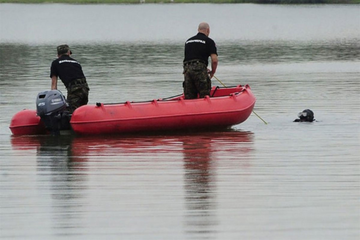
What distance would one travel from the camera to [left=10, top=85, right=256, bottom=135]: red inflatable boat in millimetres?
12875

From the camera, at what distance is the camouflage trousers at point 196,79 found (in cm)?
1369

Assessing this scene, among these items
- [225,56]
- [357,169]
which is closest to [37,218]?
[357,169]

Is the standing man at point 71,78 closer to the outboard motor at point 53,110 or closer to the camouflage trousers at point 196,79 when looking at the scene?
the outboard motor at point 53,110

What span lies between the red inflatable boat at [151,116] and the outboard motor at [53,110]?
0.21 meters

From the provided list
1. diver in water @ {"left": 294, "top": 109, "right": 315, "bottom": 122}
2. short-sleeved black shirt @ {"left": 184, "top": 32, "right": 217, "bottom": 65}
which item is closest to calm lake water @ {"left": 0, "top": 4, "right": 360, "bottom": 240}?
diver in water @ {"left": 294, "top": 109, "right": 315, "bottom": 122}

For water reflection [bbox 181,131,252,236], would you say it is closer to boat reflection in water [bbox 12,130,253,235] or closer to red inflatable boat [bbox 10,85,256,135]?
boat reflection in water [bbox 12,130,253,235]

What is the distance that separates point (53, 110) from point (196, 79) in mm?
2239

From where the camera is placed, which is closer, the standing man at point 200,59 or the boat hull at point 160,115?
the boat hull at point 160,115

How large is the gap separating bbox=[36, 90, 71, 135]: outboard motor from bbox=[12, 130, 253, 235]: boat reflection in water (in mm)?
193

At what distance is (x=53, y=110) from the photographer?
12.7 m

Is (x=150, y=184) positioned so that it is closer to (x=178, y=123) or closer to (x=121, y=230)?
(x=121, y=230)

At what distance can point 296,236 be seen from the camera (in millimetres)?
7414

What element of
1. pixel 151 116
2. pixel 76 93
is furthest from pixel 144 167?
pixel 76 93

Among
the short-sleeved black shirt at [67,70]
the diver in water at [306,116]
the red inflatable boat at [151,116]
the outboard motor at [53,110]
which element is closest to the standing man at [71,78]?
the short-sleeved black shirt at [67,70]
